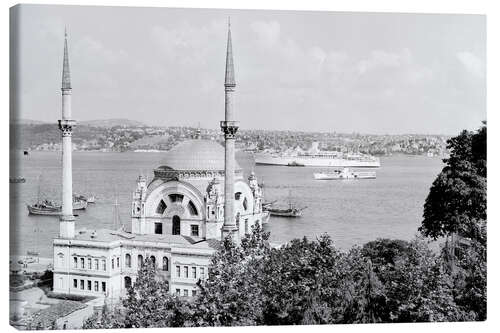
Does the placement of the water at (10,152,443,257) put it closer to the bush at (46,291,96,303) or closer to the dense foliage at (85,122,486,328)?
the dense foliage at (85,122,486,328)

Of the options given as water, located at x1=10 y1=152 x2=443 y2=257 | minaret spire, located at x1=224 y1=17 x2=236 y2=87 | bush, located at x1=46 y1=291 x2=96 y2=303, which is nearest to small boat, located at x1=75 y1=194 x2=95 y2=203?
water, located at x1=10 y1=152 x2=443 y2=257

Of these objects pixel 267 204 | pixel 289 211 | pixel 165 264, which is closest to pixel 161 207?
pixel 165 264

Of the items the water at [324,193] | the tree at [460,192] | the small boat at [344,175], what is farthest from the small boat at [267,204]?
the tree at [460,192]

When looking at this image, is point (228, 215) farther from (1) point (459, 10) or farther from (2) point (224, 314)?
(1) point (459, 10)

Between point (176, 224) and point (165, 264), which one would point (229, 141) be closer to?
point (165, 264)

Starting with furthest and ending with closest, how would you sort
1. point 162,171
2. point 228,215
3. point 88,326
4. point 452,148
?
point 162,171, point 228,215, point 452,148, point 88,326

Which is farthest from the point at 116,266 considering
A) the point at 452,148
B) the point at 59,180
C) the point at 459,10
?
the point at 459,10
